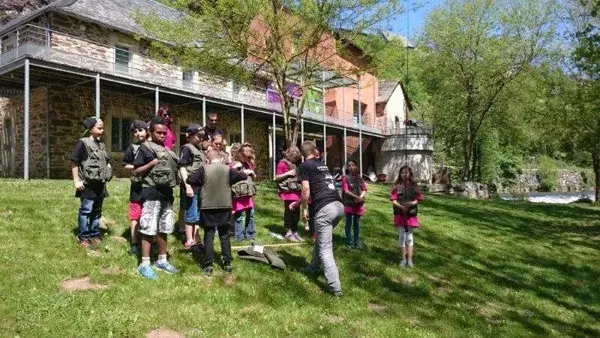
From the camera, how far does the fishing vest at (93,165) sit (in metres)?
5.87

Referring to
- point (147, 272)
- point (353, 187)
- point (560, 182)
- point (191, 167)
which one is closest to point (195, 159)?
point (191, 167)

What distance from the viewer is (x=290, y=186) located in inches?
307

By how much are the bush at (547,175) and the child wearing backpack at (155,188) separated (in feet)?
168

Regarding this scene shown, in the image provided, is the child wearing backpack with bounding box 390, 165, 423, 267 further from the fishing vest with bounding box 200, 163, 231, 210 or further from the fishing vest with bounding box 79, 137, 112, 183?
the fishing vest with bounding box 79, 137, 112, 183

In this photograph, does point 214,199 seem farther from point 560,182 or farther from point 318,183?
point 560,182

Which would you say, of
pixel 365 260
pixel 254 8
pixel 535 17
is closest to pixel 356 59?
pixel 254 8

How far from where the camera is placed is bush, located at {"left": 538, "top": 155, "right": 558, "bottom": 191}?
4950 cm

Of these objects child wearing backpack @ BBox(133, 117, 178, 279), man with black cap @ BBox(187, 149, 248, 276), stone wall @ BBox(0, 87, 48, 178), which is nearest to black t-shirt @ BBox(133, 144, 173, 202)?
child wearing backpack @ BBox(133, 117, 178, 279)

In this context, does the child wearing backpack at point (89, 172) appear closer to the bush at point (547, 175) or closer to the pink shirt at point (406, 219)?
the pink shirt at point (406, 219)

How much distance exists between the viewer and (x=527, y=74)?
30.5 meters

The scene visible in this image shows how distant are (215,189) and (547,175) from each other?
5114 cm

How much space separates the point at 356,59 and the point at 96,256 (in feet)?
39.7

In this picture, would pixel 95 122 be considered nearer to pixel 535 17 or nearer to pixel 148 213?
pixel 148 213

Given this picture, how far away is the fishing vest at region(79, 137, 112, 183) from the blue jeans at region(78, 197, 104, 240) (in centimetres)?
28
